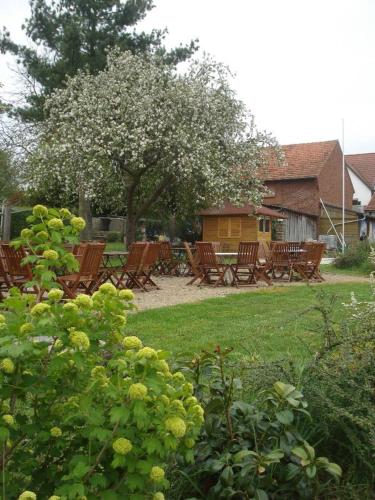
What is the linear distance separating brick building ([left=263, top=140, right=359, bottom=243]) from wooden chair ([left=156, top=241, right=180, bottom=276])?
20185 mm

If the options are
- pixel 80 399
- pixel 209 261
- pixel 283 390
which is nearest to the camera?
pixel 80 399

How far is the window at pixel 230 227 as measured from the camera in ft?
105

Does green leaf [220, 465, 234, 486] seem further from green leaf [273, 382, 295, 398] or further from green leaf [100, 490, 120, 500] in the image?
green leaf [100, 490, 120, 500]

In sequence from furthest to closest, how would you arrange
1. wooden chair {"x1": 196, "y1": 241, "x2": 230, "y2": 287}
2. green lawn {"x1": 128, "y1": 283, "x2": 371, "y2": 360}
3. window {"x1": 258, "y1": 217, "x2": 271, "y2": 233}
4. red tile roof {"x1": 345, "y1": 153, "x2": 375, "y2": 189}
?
1. red tile roof {"x1": 345, "y1": 153, "x2": 375, "y2": 189}
2. window {"x1": 258, "y1": 217, "x2": 271, "y2": 233}
3. wooden chair {"x1": 196, "y1": 241, "x2": 230, "y2": 287}
4. green lawn {"x1": 128, "y1": 283, "x2": 371, "y2": 360}

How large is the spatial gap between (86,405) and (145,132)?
18852 mm

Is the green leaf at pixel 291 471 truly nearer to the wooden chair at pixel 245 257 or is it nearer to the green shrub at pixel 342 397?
the green shrub at pixel 342 397

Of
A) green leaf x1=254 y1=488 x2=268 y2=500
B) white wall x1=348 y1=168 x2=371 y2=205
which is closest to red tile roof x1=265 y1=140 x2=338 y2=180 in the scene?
white wall x1=348 y1=168 x2=371 y2=205

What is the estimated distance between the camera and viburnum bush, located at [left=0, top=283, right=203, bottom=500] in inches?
61.2

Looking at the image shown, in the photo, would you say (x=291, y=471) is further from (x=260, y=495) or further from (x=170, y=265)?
(x=170, y=265)

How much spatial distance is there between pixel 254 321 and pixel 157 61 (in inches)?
671

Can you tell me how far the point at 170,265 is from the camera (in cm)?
1822

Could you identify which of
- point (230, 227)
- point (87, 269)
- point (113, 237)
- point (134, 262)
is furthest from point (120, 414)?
point (113, 237)

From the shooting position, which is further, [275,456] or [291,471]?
[291,471]

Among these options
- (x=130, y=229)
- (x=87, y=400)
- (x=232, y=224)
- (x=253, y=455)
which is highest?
(x=232, y=224)
